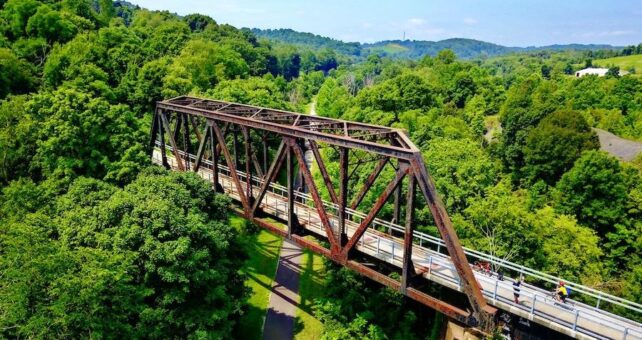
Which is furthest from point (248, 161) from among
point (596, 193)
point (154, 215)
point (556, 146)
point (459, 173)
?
point (556, 146)

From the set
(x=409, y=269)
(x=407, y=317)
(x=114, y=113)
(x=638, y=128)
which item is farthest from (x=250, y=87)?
(x=638, y=128)

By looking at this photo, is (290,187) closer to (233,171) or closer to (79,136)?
(233,171)

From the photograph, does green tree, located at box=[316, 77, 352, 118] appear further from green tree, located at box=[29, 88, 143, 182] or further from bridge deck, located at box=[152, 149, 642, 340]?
bridge deck, located at box=[152, 149, 642, 340]

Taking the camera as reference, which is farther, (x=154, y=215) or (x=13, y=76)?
(x=13, y=76)

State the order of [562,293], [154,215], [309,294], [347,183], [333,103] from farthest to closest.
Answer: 1. [333,103]
2. [309,294]
3. [347,183]
4. [154,215]
5. [562,293]

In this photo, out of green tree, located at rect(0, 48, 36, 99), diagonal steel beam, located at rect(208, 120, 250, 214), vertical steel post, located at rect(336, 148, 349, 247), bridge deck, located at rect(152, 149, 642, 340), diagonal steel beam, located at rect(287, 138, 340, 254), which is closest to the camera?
bridge deck, located at rect(152, 149, 642, 340)

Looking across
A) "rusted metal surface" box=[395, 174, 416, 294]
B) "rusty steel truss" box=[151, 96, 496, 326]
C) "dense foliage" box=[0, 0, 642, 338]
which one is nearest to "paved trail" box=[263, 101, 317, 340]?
"dense foliage" box=[0, 0, 642, 338]

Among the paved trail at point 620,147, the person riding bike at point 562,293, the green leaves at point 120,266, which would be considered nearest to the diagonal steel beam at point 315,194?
the green leaves at point 120,266

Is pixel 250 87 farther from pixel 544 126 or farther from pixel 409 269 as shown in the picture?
pixel 409 269
